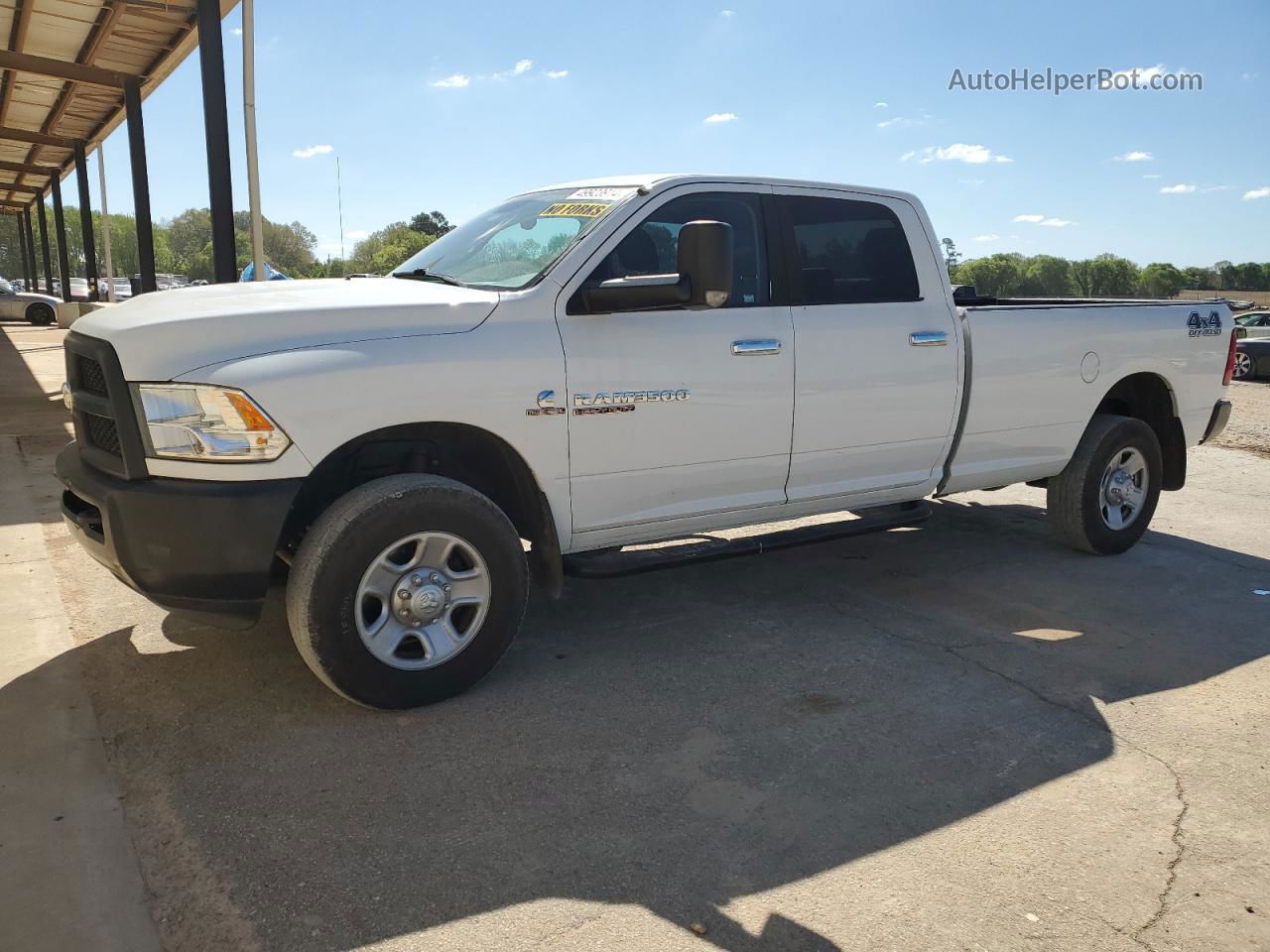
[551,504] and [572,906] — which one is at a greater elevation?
[551,504]

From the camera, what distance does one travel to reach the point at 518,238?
4.35 m

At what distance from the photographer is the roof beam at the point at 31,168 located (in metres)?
29.1

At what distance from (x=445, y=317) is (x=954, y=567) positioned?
3.53 m

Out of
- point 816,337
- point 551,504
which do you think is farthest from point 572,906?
point 816,337

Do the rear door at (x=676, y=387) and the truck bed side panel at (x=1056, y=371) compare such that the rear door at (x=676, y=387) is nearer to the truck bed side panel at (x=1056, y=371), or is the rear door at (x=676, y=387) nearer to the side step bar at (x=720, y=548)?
the side step bar at (x=720, y=548)

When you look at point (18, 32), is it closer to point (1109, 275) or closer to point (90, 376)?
point (90, 376)

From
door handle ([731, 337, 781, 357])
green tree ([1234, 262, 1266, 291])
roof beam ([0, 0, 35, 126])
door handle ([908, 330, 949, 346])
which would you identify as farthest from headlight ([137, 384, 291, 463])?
green tree ([1234, 262, 1266, 291])

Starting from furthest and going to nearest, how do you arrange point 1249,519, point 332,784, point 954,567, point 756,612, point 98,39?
point 98,39
point 1249,519
point 954,567
point 756,612
point 332,784

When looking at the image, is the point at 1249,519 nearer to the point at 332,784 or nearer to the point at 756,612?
the point at 756,612

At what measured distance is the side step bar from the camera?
4.06 m

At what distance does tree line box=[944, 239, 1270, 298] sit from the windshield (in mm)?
43937

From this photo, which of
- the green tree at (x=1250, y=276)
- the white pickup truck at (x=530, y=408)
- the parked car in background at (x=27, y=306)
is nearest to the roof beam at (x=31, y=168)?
the parked car in background at (x=27, y=306)

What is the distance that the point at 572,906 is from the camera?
101 inches

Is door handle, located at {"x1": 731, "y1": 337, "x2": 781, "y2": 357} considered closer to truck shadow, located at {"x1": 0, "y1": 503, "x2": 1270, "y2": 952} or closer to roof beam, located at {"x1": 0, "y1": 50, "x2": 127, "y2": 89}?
truck shadow, located at {"x1": 0, "y1": 503, "x2": 1270, "y2": 952}
